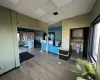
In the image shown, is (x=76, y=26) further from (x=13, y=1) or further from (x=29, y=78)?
(x=29, y=78)

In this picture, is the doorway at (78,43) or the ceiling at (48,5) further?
the doorway at (78,43)

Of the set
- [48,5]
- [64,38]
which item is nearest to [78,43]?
[64,38]

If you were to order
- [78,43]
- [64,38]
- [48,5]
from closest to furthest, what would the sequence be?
[48,5], [78,43], [64,38]

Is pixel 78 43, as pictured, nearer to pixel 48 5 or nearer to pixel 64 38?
pixel 64 38

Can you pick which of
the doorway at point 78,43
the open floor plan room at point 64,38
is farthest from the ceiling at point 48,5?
the doorway at point 78,43

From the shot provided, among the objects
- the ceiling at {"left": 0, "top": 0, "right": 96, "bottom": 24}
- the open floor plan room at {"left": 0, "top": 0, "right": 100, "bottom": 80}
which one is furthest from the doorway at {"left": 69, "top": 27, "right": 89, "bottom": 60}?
the ceiling at {"left": 0, "top": 0, "right": 96, "bottom": 24}

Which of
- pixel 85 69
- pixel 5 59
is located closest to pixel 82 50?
pixel 85 69

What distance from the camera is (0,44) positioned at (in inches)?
84.3

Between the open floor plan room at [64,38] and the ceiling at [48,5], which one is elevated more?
the ceiling at [48,5]

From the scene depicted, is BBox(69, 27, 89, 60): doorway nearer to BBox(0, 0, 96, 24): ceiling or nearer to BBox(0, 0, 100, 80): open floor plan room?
BBox(0, 0, 100, 80): open floor plan room

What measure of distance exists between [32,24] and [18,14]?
89cm

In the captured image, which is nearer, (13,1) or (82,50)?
(13,1)

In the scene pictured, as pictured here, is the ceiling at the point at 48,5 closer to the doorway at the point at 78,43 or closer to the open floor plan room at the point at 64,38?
the open floor plan room at the point at 64,38

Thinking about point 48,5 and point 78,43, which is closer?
point 48,5
